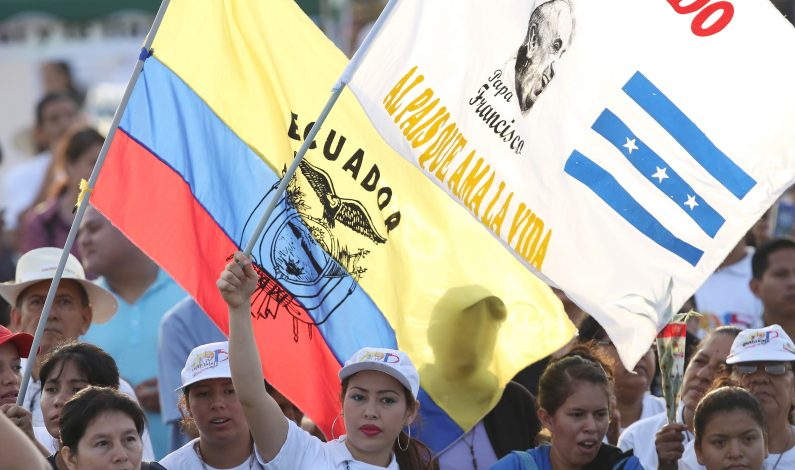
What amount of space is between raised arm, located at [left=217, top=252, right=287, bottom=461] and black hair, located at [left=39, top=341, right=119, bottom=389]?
3.03 ft

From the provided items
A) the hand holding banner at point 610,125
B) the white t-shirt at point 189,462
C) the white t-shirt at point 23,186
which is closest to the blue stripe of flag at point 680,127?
the hand holding banner at point 610,125

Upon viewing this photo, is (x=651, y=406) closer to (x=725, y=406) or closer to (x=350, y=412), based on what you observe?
(x=725, y=406)

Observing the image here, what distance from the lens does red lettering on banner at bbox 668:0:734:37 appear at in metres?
5.88

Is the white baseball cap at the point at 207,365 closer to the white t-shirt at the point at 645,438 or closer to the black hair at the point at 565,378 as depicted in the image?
the black hair at the point at 565,378

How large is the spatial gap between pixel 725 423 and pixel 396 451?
1.37m

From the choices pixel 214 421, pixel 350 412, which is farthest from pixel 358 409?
pixel 214 421

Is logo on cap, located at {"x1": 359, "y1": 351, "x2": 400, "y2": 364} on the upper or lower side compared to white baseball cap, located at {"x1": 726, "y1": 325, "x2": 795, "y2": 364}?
lower

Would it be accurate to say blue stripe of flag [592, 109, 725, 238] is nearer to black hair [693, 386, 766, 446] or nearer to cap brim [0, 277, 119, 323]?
black hair [693, 386, 766, 446]

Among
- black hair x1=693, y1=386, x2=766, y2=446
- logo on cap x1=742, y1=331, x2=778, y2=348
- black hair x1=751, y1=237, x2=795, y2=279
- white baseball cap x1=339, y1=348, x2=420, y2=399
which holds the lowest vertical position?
black hair x1=693, y1=386, x2=766, y2=446

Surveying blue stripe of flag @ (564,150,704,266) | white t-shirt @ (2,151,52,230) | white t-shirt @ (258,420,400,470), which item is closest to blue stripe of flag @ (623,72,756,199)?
blue stripe of flag @ (564,150,704,266)

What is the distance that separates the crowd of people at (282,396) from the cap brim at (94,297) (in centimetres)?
1

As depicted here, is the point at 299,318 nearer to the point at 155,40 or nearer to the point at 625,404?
the point at 155,40

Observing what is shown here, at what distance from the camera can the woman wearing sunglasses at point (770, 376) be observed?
664cm

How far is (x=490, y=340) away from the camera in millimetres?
6754
